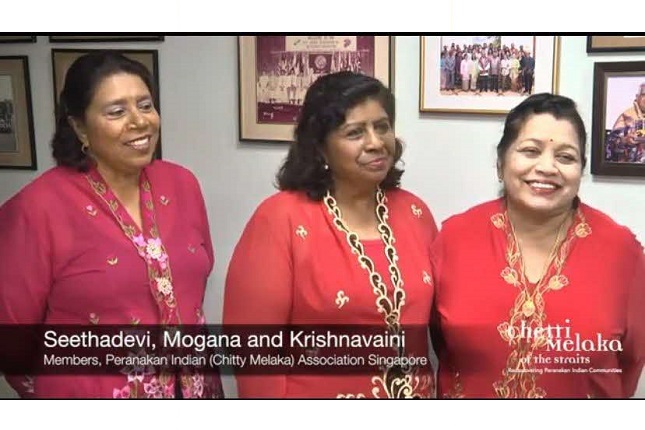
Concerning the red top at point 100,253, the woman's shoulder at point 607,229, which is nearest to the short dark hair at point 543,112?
the woman's shoulder at point 607,229

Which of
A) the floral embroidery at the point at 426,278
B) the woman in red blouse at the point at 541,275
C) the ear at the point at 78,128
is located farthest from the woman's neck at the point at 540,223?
the ear at the point at 78,128

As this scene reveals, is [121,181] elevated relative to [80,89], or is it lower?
lower

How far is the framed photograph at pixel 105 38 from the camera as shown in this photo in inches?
71.2

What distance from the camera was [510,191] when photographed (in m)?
1.79

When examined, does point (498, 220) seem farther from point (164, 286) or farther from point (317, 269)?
point (164, 286)

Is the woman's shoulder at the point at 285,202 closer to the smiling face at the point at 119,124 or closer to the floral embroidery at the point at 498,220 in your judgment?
the smiling face at the point at 119,124

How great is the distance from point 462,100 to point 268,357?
736 mm

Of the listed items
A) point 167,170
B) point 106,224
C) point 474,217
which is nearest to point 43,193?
point 106,224

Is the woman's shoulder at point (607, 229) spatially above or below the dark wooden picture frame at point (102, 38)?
below

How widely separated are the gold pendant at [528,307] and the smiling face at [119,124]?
92 centimetres

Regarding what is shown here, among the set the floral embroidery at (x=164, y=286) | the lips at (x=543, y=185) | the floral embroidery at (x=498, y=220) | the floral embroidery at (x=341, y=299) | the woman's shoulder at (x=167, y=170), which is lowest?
the floral embroidery at (x=341, y=299)

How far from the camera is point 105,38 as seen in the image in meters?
1.81

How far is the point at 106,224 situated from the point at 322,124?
53cm
